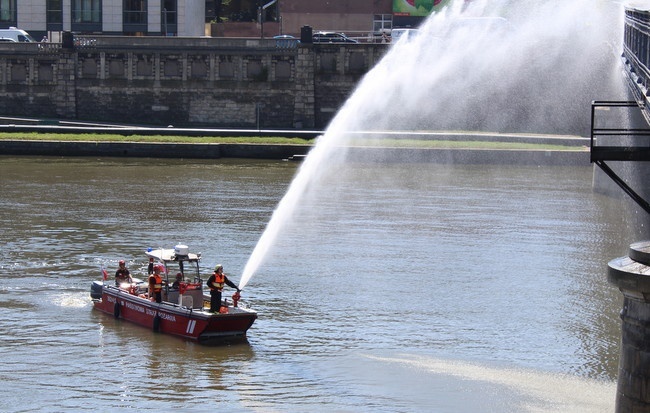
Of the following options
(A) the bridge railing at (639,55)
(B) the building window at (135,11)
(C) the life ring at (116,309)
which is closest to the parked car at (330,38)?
(B) the building window at (135,11)

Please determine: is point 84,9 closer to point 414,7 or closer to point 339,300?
point 414,7

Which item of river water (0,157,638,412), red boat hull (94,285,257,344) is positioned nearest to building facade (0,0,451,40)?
river water (0,157,638,412)

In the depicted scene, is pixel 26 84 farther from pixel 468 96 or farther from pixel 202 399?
pixel 202 399

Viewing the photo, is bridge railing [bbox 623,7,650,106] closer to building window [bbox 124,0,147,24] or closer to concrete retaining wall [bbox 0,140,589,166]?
concrete retaining wall [bbox 0,140,589,166]

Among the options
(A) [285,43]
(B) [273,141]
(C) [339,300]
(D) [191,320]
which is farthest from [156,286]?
(A) [285,43]

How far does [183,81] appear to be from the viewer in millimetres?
79000

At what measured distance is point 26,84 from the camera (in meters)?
79.9

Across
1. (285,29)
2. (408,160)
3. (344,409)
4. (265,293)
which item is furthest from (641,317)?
(285,29)

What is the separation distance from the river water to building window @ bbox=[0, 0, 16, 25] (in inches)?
1748

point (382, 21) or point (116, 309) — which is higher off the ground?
point (382, 21)

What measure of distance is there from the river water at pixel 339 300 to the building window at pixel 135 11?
41.6m

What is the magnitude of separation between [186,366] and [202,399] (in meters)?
2.20

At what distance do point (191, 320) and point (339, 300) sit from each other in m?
5.45

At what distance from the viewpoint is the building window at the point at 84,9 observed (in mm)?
92750
